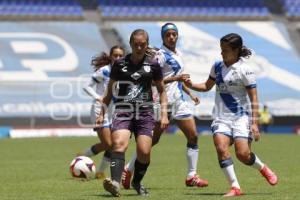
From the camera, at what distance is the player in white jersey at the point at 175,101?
11773 mm

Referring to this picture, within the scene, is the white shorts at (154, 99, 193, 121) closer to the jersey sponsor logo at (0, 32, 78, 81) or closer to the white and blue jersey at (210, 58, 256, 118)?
the white and blue jersey at (210, 58, 256, 118)

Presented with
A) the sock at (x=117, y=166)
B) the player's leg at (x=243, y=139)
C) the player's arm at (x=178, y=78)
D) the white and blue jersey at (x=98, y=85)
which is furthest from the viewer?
the white and blue jersey at (x=98, y=85)

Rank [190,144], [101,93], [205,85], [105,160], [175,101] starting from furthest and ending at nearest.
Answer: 1. [101,93]
2. [105,160]
3. [190,144]
4. [175,101]
5. [205,85]

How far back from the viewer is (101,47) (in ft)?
123

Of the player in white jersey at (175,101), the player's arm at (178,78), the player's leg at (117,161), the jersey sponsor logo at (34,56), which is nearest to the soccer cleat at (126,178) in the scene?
the player in white jersey at (175,101)

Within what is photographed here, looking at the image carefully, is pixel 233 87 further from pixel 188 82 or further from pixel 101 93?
pixel 101 93

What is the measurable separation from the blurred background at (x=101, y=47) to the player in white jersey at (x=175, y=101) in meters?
20.1

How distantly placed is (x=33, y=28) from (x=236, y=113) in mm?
27886

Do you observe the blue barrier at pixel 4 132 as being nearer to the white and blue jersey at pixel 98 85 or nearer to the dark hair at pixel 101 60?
the white and blue jersey at pixel 98 85

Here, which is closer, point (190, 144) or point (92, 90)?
point (190, 144)

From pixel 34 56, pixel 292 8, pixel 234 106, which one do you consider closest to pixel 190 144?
pixel 234 106

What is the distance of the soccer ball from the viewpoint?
521 inches

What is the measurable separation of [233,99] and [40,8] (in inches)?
1177

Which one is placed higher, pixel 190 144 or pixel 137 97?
pixel 137 97
